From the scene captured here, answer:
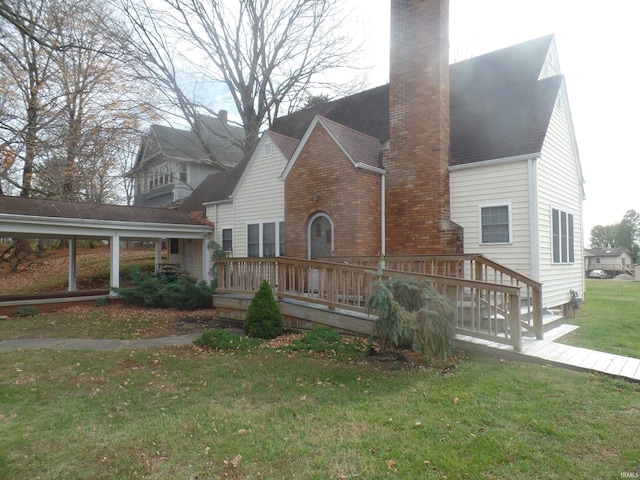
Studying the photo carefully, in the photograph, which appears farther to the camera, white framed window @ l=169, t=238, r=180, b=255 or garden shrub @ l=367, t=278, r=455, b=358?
white framed window @ l=169, t=238, r=180, b=255

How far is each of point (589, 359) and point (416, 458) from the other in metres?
4.26

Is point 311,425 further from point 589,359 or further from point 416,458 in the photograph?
point 589,359

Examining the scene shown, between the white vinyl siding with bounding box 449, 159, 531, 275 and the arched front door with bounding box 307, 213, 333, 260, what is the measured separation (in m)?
3.38

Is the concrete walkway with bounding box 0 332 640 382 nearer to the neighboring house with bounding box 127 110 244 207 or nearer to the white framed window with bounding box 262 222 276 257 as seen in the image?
the white framed window with bounding box 262 222 276 257

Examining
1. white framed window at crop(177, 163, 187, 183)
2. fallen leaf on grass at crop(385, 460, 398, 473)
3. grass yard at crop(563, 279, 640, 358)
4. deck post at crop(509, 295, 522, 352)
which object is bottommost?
fallen leaf on grass at crop(385, 460, 398, 473)

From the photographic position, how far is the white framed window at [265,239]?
13.9 meters

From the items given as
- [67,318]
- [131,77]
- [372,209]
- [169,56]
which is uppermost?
[169,56]

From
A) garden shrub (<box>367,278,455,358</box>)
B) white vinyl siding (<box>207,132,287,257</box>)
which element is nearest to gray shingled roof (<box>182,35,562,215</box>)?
white vinyl siding (<box>207,132,287,257</box>)

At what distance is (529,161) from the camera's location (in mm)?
9219

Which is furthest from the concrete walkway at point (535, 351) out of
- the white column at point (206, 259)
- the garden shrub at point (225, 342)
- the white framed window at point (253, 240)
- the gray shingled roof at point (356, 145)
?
the white column at point (206, 259)

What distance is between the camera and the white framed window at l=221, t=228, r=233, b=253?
16.2m

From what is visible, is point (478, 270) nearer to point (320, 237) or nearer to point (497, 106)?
point (320, 237)

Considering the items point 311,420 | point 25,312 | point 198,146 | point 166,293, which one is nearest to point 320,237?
point 166,293

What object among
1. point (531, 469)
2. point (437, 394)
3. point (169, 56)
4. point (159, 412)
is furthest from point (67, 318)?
point (169, 56)
